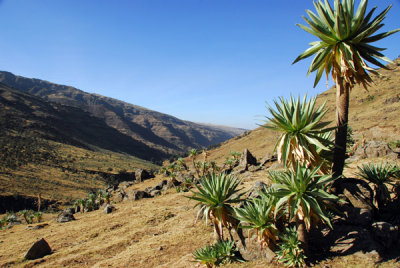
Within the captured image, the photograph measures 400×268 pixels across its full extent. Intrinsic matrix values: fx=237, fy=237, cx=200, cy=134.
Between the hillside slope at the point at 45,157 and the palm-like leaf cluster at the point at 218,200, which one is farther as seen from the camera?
the hillside slope at the point at 45,157

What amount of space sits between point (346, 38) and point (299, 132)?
3.30m

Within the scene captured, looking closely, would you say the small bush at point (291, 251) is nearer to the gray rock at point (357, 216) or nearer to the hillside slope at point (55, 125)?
the gray rock at point (357, 216)

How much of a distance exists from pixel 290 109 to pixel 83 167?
80.5 meters

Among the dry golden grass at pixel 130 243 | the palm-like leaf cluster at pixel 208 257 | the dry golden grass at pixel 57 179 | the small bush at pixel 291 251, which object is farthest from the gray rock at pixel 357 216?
the dry golden grass at pixel 57 179

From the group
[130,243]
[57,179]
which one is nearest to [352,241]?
[130,243]

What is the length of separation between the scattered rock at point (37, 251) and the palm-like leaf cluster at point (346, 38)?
18.3 metres

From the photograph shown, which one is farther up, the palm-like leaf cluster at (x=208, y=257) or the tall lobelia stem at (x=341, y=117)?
the tall lobelia stem at (x=341, y=117)

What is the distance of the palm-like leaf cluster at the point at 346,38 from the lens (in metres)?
7.26

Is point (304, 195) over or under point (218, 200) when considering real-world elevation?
over

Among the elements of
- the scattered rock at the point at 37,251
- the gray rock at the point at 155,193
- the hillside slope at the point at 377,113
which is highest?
the hillside slope at the point at 377,113

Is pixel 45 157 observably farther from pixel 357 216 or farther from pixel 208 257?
pixel 357 216

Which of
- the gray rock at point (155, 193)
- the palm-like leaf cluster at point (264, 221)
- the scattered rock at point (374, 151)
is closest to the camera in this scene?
the palm-like leaf cluster at point (264, 221)

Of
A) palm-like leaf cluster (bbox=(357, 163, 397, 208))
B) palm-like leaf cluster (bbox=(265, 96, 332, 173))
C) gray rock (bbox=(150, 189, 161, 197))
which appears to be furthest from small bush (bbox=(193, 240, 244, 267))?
gray rock (bbox=(150, 189, 161, 197))

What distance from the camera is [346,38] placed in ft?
24.5
